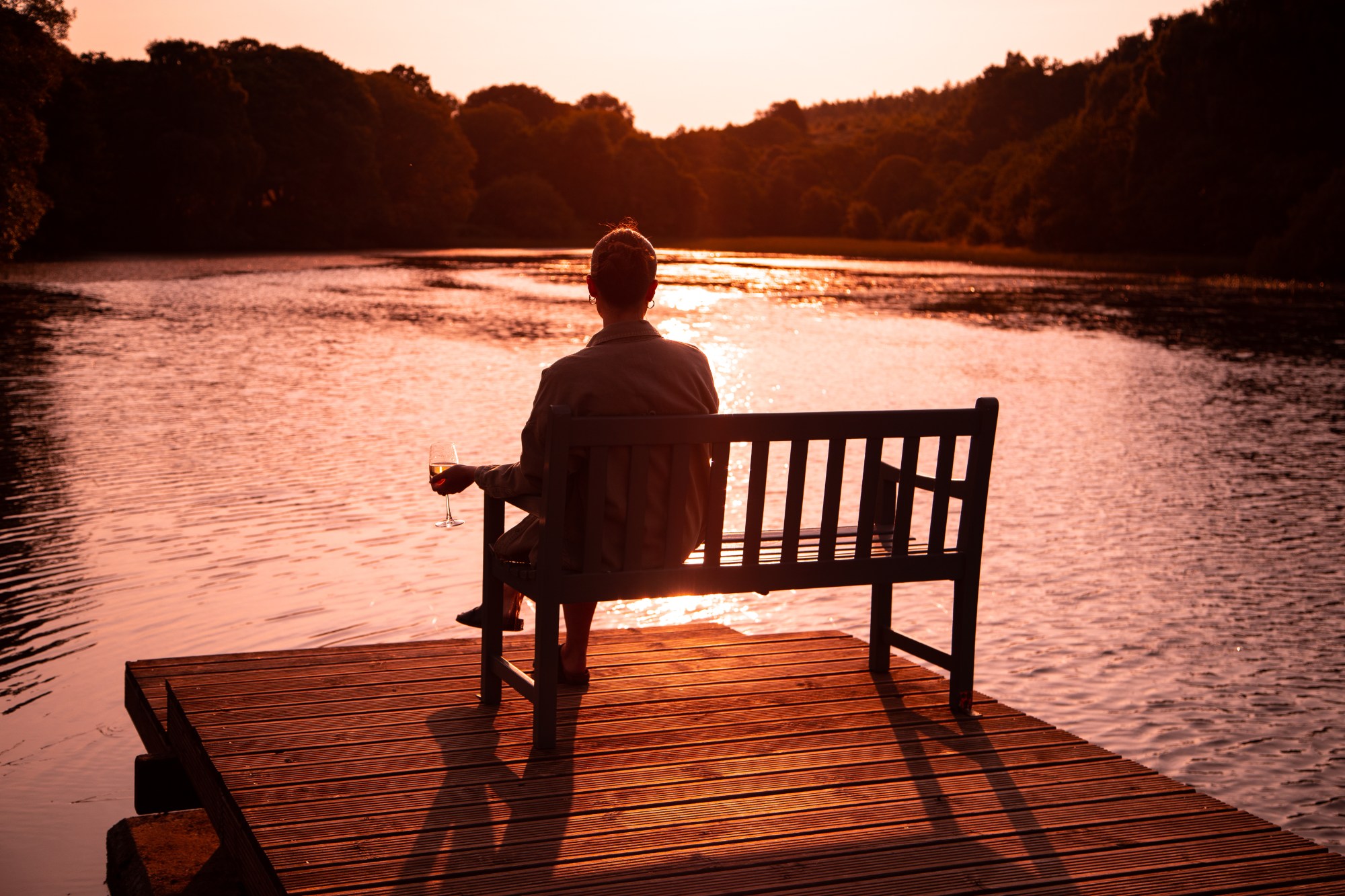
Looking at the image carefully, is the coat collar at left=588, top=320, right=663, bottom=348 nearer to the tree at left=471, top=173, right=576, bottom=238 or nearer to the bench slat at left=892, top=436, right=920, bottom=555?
the bench slat at left=892, top=436, right=920, bottom=555

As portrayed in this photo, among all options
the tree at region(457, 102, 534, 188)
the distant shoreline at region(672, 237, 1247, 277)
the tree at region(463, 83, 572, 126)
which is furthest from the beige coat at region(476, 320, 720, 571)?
the tree at region(463, 83, 572, 126)

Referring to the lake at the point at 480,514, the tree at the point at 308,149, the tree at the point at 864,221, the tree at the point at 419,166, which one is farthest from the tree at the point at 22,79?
the tree at the point at 864,221

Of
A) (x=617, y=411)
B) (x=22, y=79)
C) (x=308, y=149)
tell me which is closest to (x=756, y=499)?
(x=617, y=411)

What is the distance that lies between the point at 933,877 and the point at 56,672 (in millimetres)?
4890

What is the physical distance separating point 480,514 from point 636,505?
6.39 metres

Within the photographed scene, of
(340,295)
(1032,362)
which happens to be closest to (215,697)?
(1032,362)

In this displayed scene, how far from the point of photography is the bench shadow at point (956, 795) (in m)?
3.40

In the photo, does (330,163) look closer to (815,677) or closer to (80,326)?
(80,326)

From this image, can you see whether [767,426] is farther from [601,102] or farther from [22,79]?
[601,102]

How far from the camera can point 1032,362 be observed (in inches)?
869

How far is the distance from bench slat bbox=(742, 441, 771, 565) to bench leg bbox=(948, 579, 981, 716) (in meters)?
0.80

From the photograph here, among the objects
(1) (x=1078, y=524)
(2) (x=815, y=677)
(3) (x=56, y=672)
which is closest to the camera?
(2) (x=815, y=677)

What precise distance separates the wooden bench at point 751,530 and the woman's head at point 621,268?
453 mm

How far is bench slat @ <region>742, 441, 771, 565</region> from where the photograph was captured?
408cm
